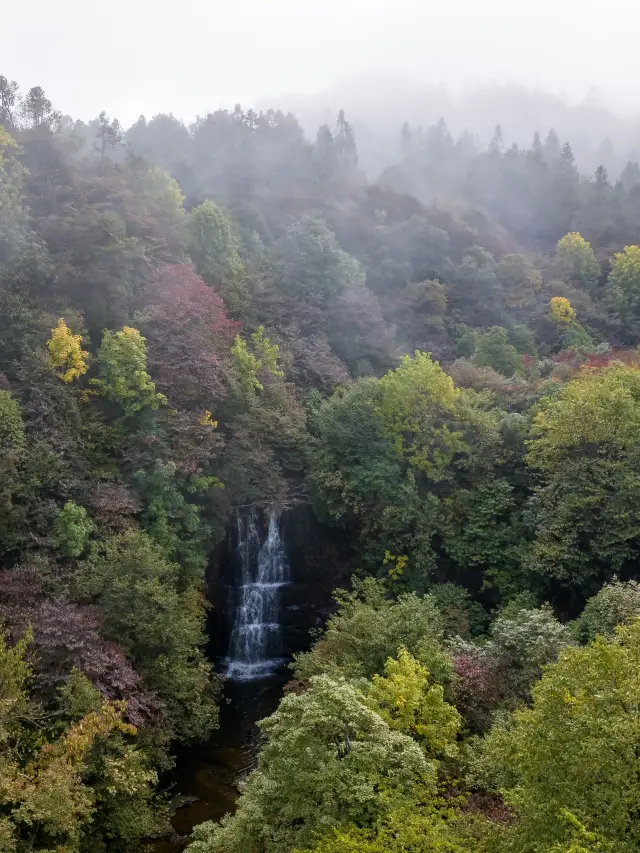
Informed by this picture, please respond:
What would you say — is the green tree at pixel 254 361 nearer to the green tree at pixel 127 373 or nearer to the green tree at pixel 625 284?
the green tree at pixel 127 373

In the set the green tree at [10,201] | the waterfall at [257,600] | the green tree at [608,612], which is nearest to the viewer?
the green tree at [608,612]

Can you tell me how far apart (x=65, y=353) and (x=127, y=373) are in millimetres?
2681

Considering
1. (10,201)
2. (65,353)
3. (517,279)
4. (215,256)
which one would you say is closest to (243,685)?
(65,353)

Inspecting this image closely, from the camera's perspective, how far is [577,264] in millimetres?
60219

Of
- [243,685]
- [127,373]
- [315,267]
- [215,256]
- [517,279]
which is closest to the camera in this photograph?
[127,373]

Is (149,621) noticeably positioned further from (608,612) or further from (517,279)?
(517,279)

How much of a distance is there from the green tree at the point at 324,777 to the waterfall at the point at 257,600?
1718cm

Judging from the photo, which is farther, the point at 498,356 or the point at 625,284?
the point at 625,284

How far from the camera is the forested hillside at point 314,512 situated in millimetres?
12156

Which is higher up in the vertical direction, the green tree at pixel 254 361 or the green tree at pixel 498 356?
the green tree at pixel 498 356

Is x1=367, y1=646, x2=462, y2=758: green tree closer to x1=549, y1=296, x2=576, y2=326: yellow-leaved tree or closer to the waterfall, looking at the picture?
the waterfall

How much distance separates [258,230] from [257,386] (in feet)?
A: 79.0

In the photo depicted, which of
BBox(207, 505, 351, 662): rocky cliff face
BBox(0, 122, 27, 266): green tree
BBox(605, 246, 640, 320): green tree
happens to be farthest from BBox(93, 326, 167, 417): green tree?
BBox(605, 246, 640, 320): green tree

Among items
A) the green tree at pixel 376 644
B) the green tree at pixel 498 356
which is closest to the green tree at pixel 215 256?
the green tree at pixel 498 356
